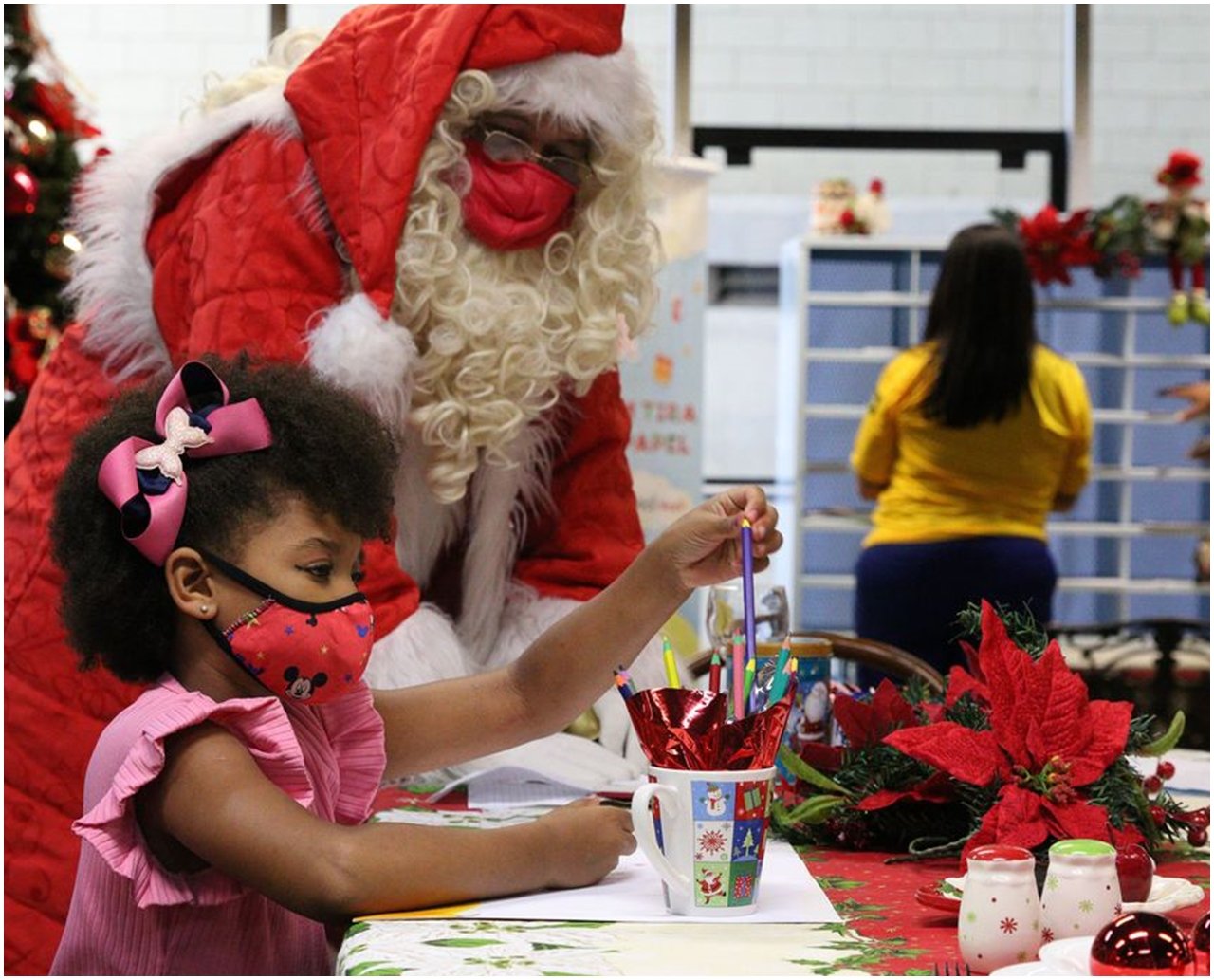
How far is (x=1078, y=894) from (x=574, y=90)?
1.28 meters

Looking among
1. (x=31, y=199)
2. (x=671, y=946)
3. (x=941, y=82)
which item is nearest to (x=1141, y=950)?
(x=671, y=946)

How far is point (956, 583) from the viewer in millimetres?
3789

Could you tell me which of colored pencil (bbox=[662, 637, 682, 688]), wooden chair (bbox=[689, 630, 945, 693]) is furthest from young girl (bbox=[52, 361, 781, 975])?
wooden chair (bbox=[689, 630, 945, 693])

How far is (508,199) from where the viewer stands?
198 cm

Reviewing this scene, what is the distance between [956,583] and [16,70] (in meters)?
2.47

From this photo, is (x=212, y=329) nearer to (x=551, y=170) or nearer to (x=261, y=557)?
(x=551, y=170)

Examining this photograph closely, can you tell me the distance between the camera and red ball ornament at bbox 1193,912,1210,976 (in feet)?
2.71

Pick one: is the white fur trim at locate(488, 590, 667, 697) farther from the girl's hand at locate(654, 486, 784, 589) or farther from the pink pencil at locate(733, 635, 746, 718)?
the pink pencil at locate(733, 635, 746, 718)

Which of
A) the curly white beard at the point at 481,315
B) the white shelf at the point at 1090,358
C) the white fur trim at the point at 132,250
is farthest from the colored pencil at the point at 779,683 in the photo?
the white shelf at the point at 1090,358

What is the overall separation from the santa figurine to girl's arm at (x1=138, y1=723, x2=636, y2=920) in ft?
15.7

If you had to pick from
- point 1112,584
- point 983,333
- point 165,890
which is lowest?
point 1112,584

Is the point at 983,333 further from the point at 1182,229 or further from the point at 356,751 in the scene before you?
the point at 356,751

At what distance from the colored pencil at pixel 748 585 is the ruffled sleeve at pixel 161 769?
34 centimetres

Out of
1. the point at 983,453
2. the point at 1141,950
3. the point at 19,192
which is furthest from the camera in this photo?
the point at 983,453
